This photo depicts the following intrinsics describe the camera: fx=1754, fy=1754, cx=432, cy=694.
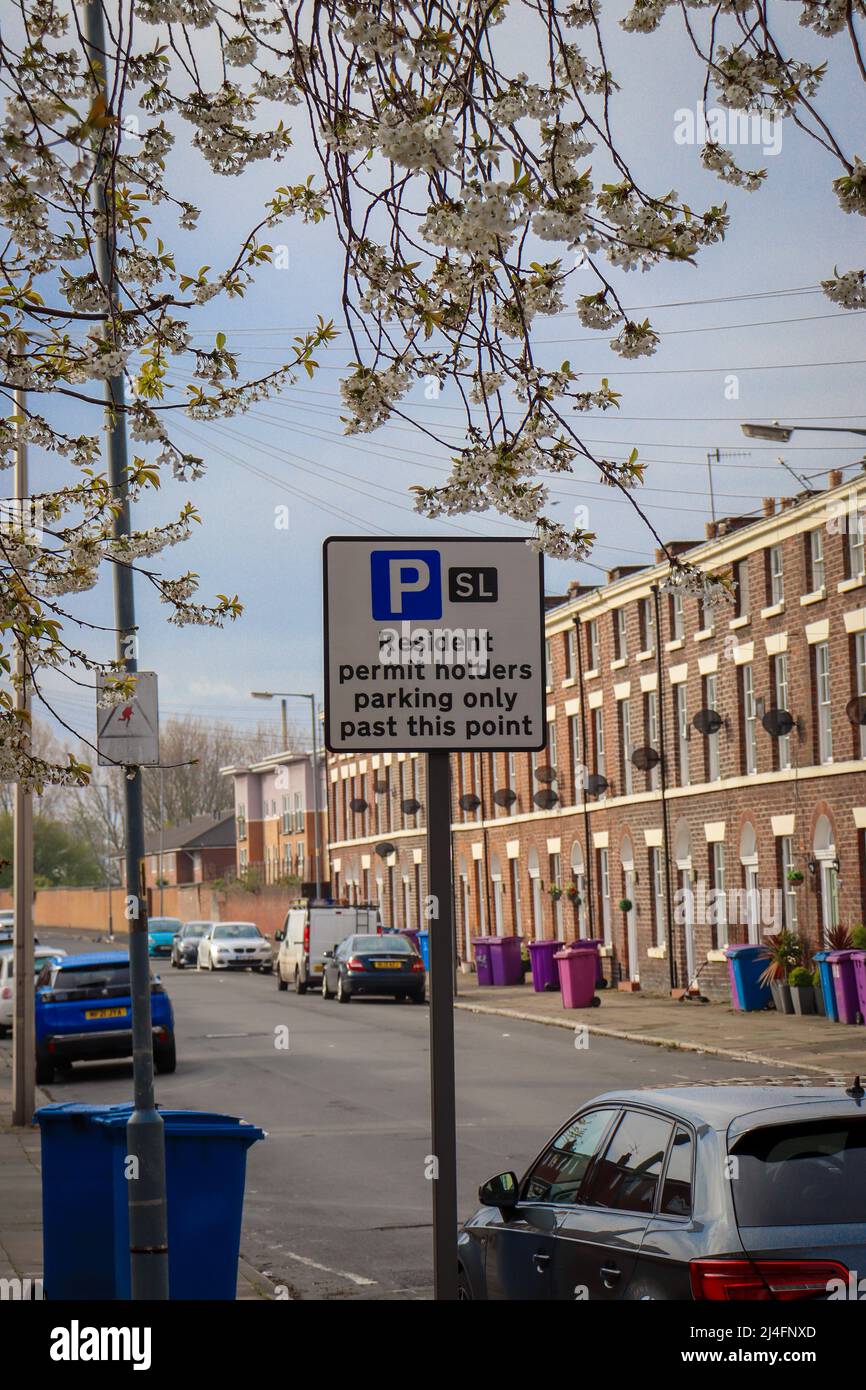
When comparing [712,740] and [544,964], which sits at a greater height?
[712,740]

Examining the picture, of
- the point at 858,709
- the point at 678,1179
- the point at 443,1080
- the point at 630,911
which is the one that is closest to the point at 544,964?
the point at 630,911

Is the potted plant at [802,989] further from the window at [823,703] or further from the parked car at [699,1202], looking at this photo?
the parked car at [699,1202]

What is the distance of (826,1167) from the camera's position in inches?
233

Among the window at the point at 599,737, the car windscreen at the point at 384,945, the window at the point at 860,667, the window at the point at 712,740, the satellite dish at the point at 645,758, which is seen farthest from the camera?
the window at the point at 599,737

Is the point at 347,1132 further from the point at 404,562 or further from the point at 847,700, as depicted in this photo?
the point at 847,700

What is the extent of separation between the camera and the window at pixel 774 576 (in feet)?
115

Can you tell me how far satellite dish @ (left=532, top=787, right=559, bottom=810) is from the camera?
45.5 m

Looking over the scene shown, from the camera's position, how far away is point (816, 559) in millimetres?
33625

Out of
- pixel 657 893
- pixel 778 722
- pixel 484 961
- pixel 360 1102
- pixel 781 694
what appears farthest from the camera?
pixel 484 961

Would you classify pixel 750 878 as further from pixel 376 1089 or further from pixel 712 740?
pixel 376 1089

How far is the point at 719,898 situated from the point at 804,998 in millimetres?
5993

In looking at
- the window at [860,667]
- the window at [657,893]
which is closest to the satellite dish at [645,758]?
the window at [657,893]

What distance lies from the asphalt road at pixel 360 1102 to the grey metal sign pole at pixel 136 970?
2.46 meters

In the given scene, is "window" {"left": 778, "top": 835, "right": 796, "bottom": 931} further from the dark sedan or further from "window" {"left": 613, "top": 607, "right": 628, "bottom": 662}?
"window" {"left": 613, "top": 607, "right": 628, "bottom": 662}
